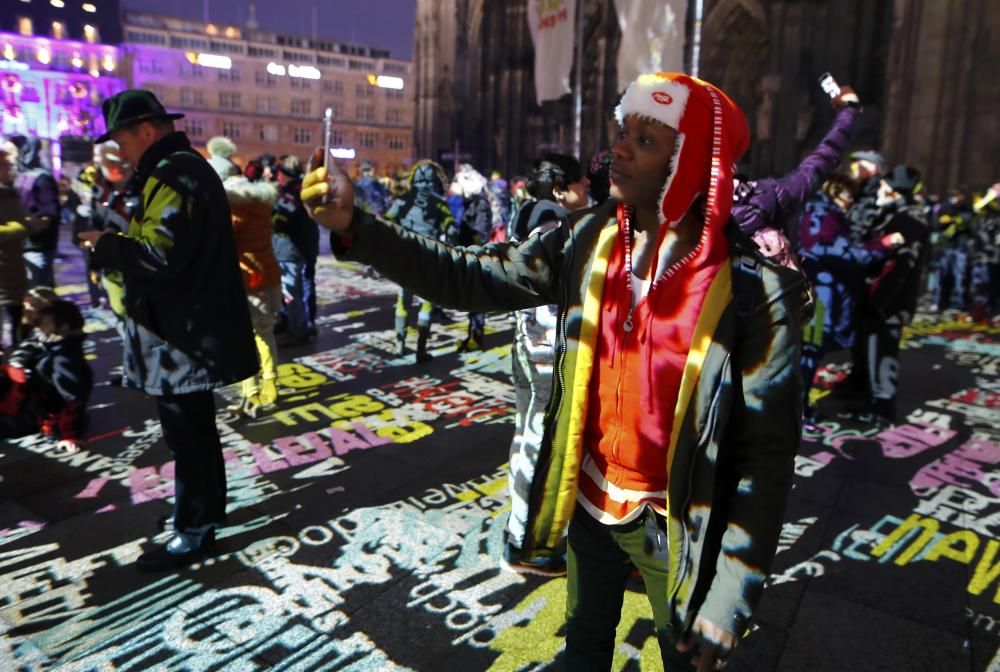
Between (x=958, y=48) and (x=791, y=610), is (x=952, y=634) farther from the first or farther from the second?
(x=958, y=48)

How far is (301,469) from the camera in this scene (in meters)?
4.50

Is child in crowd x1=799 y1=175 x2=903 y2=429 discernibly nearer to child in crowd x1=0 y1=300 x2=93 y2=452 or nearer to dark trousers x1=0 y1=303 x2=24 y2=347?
child in crowd x1=0 y1=300 x2=93 y2=452

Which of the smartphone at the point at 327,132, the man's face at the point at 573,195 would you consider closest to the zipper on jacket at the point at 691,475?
the smartphone at the point at 327,132

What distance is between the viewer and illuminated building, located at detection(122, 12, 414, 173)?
71812mm

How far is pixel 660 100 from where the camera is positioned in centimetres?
162

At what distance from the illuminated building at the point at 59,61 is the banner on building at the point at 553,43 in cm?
5012

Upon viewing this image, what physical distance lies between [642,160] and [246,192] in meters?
4.46

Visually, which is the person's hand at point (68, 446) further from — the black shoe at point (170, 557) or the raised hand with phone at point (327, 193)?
the raised hand with phone at point (327, 193)

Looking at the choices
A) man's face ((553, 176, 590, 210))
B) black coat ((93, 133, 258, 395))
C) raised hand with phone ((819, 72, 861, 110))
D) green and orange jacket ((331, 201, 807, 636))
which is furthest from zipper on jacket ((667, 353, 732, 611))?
raised hand with phone ((819, 72, 861, 110))

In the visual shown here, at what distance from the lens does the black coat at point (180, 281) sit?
3029mm

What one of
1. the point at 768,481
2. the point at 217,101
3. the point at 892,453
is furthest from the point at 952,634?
the point at 217,101

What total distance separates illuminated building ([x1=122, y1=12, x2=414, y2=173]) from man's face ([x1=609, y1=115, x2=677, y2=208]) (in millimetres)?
70521

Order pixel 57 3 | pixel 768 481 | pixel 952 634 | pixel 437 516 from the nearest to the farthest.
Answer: pixel 768 481 < pixel 952 634 < pixel 437 516 < pixel 57 3

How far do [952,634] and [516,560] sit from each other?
2172mm
